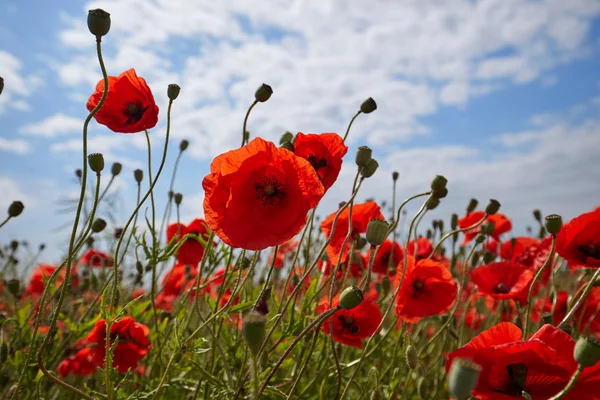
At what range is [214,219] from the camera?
1.41 metres

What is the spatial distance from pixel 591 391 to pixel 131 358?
1701 mm

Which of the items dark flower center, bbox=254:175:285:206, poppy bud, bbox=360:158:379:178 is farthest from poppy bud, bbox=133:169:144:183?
poppy bud, bbox=360:158:379:178

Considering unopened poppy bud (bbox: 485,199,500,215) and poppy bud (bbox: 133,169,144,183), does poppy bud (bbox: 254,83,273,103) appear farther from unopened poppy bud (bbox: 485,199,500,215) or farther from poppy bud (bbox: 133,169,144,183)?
unopened poppy bud (bbox: 485,199,500,215)

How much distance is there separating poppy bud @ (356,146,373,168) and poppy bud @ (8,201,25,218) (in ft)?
4.14

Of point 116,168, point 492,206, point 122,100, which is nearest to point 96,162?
point 122,100

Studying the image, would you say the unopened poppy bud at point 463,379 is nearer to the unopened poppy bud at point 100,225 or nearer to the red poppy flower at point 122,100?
the red poppy flower at point 122,100

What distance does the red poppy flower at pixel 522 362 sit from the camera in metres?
1.04

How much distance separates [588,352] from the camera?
33.1 inches

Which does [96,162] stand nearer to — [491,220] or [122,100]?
[122,100]

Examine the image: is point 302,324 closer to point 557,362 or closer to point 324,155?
point 324,155

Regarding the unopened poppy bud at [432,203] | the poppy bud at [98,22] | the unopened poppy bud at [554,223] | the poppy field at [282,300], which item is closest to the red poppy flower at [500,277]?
the poppy field at [282,300]

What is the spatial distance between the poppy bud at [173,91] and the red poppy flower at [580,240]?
1.48 m

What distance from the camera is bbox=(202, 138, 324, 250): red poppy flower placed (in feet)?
4.49

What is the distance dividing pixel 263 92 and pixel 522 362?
1.11 m
